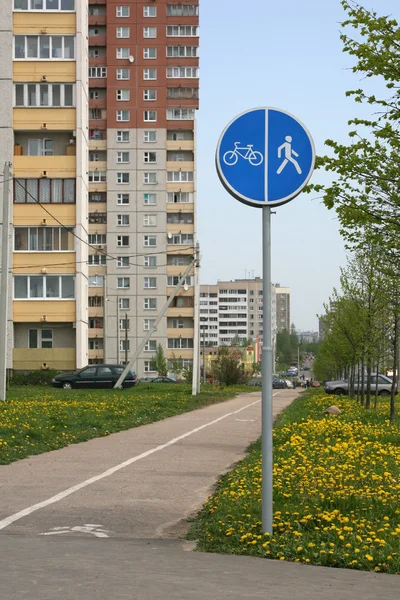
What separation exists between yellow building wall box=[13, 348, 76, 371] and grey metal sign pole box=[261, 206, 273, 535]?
48.6 metres

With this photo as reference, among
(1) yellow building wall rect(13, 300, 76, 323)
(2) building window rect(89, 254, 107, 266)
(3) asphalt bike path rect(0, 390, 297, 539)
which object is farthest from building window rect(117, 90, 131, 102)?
(3) asphalt bike path rect(0, 390, 297, 539)

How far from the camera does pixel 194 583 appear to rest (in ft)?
19.6

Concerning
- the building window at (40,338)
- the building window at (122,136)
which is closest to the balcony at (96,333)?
the building window at (122,136)

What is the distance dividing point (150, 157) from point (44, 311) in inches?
1650

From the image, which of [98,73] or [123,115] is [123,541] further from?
[98,73]

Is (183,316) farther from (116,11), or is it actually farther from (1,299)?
(1,299)

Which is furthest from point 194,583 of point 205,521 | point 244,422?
point 244,422

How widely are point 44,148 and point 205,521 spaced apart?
49.5m

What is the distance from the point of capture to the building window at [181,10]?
95.1 metres

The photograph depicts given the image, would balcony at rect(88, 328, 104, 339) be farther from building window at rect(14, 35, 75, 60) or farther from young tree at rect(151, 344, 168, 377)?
building window at rect(14, 35, 75, 60)

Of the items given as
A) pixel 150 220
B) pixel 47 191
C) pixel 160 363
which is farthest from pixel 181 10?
pixel 47 191

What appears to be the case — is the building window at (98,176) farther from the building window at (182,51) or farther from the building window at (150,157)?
the building window at (182,51)

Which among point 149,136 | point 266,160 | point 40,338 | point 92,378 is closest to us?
point 266,160

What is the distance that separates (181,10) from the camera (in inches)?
3748
